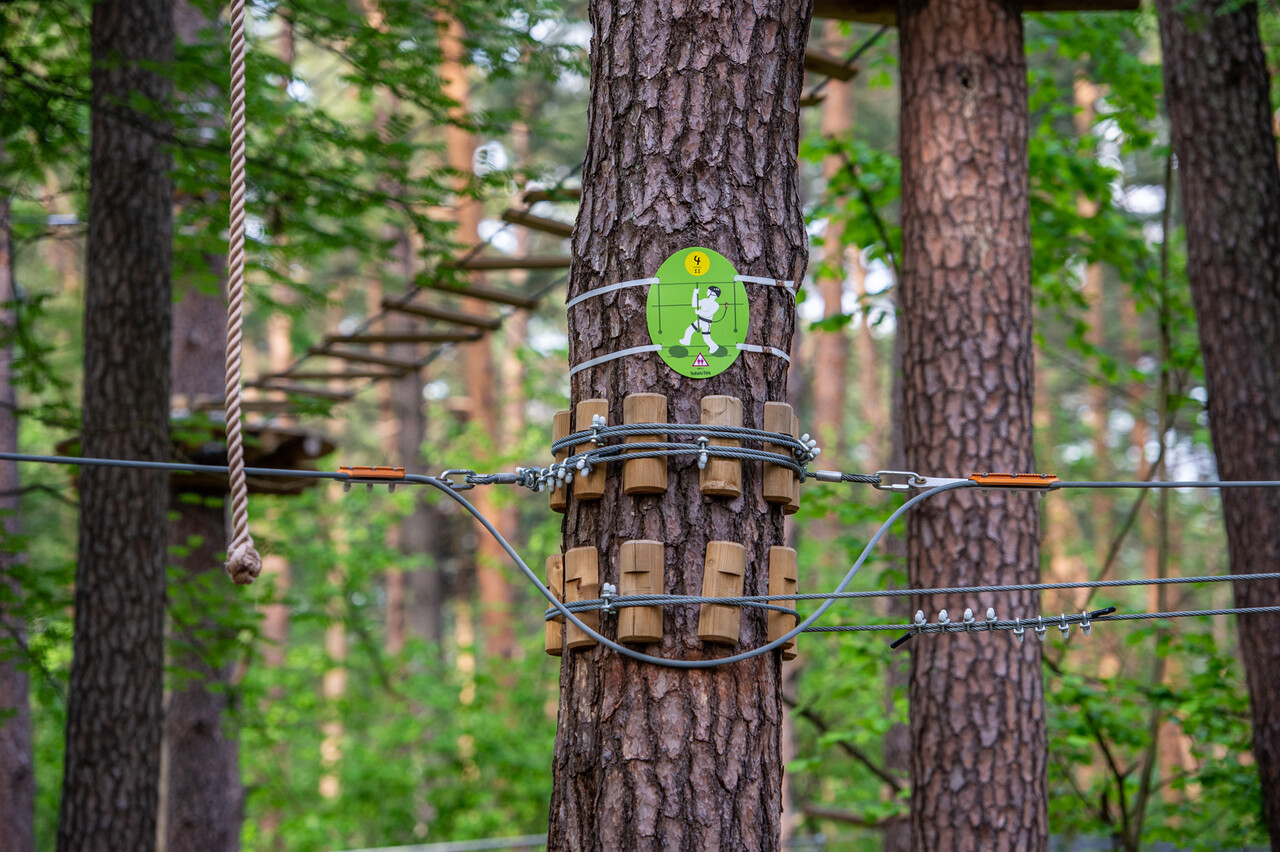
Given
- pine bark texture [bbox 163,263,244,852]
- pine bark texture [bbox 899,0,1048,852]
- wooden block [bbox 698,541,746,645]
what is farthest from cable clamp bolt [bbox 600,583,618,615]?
pine bark texture [bbox 163,263,244,852]

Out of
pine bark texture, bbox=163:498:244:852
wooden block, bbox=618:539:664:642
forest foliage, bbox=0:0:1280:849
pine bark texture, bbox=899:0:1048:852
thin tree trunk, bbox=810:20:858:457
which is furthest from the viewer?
thin tree trunk, bbox=810:20:858:457

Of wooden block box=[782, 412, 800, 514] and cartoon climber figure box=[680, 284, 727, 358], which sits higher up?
cartoon climber figure box=[680, 284, 727, 358]

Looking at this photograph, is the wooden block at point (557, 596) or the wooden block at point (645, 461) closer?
the wooden block at point (645, 461)

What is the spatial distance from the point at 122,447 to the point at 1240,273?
5071 millimetres

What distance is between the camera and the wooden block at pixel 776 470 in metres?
1.99

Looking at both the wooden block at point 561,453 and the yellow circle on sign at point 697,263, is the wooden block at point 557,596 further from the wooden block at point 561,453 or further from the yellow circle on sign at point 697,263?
the yellow circle on sign at point 697,263

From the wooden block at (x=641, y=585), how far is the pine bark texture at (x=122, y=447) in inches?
146

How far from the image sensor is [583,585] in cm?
194

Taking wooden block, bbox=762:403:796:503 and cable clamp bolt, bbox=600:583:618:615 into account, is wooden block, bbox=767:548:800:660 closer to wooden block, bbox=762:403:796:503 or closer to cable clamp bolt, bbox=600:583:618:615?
wooden block, bbox=762:403:796:503

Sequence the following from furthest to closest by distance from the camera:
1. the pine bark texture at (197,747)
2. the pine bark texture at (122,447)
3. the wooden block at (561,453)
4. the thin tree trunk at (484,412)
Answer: the thin tree trunk at (484,412) < the pine bark texture at (197,747) < the pine bark texture at (122,447) < the wooden block at (561,453)

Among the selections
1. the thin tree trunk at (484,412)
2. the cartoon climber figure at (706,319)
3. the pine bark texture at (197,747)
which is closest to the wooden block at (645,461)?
the cartoon climber figure at (706,319)

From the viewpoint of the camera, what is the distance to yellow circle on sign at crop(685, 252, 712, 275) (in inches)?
78.4

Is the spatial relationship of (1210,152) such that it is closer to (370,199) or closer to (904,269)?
(904,269)

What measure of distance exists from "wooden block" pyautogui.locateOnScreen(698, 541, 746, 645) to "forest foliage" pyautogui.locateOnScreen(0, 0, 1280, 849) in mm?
2468
